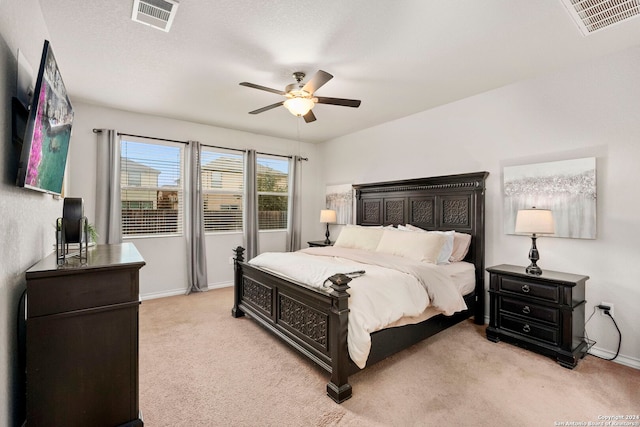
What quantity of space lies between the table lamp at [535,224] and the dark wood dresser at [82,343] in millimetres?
3240

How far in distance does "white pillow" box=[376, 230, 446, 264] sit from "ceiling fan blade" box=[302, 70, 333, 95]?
2044 millimetres

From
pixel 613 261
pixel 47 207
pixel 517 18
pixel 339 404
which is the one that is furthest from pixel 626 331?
pixel 47 207

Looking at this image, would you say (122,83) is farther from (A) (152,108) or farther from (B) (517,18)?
(B) (517,18)

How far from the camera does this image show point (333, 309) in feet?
7.29

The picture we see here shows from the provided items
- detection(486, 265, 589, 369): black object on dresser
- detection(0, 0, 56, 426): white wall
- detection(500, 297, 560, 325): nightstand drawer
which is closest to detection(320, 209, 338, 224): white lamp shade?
detection(486, 265, 589, 369): black object on dresser

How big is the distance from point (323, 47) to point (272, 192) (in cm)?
353

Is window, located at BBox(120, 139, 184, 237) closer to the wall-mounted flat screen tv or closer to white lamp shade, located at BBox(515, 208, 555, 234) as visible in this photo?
the wall-mounted flat screen tv

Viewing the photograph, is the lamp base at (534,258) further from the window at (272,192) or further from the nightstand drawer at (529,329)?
the window at (272,192)

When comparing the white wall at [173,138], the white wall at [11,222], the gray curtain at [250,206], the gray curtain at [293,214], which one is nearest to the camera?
the white wall at [11,222]

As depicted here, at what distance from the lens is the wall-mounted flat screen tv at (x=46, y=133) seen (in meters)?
1.49

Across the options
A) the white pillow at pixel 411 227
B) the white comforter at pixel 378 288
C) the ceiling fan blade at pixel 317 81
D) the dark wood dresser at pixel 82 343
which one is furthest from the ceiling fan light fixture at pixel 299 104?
the white pillow at pixel 411 227

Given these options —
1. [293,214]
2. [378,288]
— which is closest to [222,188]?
[293,214]

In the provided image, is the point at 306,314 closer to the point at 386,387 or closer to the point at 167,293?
the point at 386,387

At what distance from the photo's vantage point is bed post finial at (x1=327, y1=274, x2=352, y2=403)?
2125 millimetres
